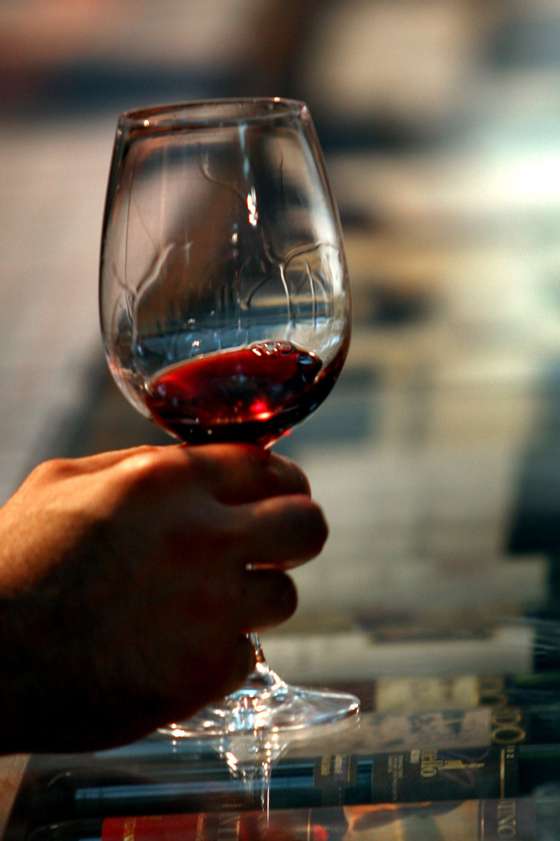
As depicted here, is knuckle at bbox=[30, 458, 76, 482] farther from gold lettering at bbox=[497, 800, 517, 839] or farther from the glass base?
gold lettering at bbox=[497, 800, 517, 839]

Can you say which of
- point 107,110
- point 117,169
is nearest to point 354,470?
point 117,169

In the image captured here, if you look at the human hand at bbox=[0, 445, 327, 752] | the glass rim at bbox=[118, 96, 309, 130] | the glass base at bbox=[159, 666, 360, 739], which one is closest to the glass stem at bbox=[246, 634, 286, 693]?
the glass base at bbox=[159, 666, 360, 739]

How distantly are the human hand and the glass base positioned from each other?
0.06 m

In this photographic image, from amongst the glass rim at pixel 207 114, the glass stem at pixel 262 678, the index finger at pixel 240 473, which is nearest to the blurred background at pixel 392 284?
the glass stem at pixel 262 678

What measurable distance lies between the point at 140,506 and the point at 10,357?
2.69 meters

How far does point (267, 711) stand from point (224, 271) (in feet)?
0.57

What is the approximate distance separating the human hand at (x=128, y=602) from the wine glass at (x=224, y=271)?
68mm

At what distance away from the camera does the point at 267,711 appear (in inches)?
25.4

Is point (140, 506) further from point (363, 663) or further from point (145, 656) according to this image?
point (363, 663)

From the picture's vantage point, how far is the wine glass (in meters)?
0.61

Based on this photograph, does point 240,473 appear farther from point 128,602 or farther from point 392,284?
point 392,284

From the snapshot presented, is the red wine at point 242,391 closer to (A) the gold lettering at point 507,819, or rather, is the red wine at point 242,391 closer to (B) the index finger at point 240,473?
(B) the index finger at point 240,473

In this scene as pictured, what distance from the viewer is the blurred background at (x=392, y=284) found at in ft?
2.84

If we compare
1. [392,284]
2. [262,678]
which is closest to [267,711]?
[262,678]
